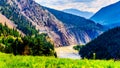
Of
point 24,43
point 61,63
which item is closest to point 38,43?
point 24,43

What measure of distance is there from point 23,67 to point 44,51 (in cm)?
15729

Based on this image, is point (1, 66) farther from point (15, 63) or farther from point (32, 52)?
point (32, 52)

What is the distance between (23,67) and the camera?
830 inches

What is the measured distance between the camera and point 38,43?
18900 centimetres

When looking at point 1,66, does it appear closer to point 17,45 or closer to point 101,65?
point 101,65

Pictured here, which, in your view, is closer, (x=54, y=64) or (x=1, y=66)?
(x=1, y=66)

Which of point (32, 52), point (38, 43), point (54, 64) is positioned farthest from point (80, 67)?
point (38, 43)

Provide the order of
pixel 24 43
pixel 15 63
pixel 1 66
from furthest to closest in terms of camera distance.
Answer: pixel 24 43, pixel 15 63, pixel 1 66

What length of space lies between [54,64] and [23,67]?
279 cm

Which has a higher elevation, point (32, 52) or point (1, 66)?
point (1, 66)

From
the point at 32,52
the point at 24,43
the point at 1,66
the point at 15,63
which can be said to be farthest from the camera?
the point at 24,43

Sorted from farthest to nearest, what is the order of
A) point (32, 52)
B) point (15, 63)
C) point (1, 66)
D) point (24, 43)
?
point (24, 43) < point (32, 52) < point (15, 63) < point (1, 66)

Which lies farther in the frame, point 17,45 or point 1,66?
point 17,45

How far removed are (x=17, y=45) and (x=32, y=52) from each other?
8459 mm
